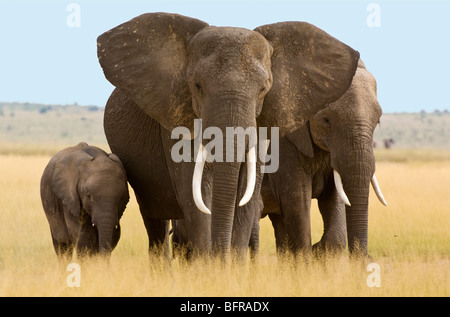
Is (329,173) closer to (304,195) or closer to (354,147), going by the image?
(304,195)

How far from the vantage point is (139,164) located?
10.0 m

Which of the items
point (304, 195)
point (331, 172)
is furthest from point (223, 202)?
point (331, 172)

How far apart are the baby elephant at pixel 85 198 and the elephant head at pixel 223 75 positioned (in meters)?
1.27

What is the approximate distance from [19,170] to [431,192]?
39.4 feet

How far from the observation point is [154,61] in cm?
836

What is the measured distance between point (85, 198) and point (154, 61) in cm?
192

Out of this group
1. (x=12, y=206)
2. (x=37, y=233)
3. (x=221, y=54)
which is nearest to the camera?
(x=221, y=54)

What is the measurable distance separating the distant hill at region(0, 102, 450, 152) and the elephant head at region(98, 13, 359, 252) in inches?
2880

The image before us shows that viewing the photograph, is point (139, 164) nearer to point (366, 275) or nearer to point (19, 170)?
point (366, 275)

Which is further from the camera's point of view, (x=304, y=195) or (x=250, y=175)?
(x=304, y=195)

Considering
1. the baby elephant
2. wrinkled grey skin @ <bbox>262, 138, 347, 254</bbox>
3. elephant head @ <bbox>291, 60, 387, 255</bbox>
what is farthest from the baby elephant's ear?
elephant head @ <bbox>291, 60, 387, 255</bbox>

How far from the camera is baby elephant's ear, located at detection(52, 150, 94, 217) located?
9617 millimetres

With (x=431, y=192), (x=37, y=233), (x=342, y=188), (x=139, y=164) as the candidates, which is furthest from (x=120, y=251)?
(x=431, y=192)

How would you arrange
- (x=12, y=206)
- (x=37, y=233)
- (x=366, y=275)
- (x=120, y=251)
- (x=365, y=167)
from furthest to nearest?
1. (x=12, y=206)
2. (x=37, y=233)
3. (x=120, y=251)
4. (x=365, y=167)
5. (x=366, y=275)
